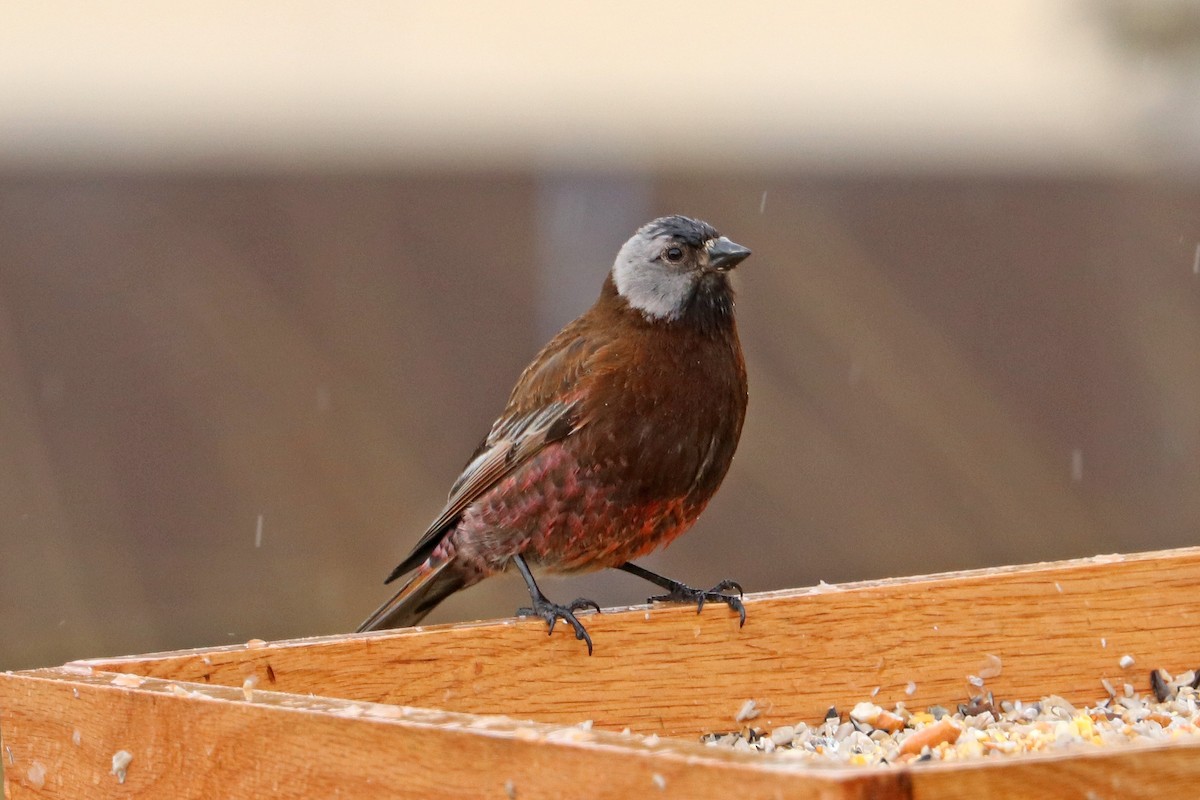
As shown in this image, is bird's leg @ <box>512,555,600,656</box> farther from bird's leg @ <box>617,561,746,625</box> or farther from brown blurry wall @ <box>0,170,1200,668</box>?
brown blurry wall @ <box>0,170,1200,668</box>

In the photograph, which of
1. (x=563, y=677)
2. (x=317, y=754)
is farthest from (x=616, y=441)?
(x=317, y=754)

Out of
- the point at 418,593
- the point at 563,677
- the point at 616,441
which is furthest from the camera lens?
the point at 418,593

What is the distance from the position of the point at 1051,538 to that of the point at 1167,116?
1926 mm

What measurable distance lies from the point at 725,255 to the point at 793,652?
95 cm

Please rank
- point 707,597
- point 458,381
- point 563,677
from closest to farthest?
point 563,677 < point 707,597 < point 458,381

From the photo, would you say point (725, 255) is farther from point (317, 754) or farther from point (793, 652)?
point (317, 754)

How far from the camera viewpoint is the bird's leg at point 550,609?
270 cm

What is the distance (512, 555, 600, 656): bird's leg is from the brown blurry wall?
2.52 meters

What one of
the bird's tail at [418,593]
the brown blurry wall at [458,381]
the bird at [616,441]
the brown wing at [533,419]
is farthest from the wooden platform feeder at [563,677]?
the brown blurry wall at [458,381]

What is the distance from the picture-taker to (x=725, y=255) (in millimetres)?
3273

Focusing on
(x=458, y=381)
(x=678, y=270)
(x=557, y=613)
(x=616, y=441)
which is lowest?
(x=557, y=613)

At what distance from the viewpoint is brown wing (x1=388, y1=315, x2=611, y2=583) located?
3168mm

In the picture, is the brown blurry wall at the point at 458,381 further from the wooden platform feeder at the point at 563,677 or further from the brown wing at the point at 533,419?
the wooden platform feeder at the point at 563,677

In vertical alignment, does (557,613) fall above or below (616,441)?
below
